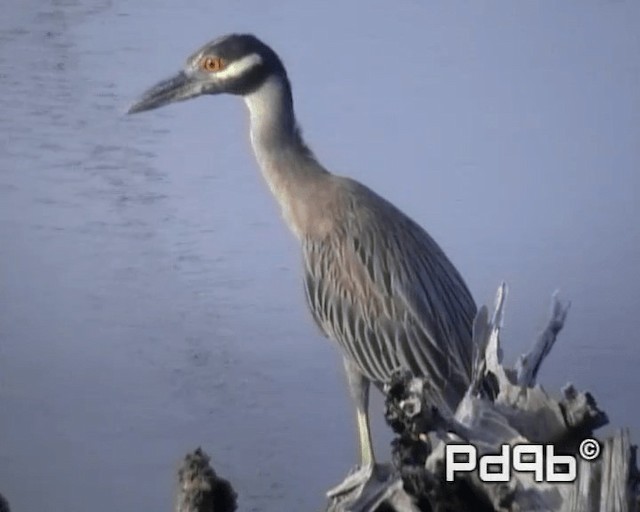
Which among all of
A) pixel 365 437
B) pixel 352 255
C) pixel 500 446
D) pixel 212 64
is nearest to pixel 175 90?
pixel 212 64

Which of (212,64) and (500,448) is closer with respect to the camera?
(500,448)

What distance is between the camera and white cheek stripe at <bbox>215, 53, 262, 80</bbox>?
158 centimetres

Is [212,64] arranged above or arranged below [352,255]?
above

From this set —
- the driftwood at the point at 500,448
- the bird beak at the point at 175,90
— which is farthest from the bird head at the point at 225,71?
the driftwood at the point at 500,448

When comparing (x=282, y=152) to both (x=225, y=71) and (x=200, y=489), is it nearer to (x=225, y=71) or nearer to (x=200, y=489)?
(x=225, y=71)

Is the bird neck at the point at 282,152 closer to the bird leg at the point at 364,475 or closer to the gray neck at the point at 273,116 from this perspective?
the gray neck at the point at 273,116

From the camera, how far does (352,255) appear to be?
156 cm

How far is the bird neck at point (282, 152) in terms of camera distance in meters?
1.60

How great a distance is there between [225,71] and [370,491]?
23.6 inches

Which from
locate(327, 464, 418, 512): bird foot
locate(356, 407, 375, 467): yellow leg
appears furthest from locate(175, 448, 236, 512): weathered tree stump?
locate(356, 407, 375, 467): yellow leg

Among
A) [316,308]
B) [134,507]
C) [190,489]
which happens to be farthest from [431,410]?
[134,507]

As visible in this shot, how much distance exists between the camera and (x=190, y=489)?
1088mm

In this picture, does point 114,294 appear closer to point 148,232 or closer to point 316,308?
point 148,232

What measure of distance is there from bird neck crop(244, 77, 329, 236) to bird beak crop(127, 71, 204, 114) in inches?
2.9
